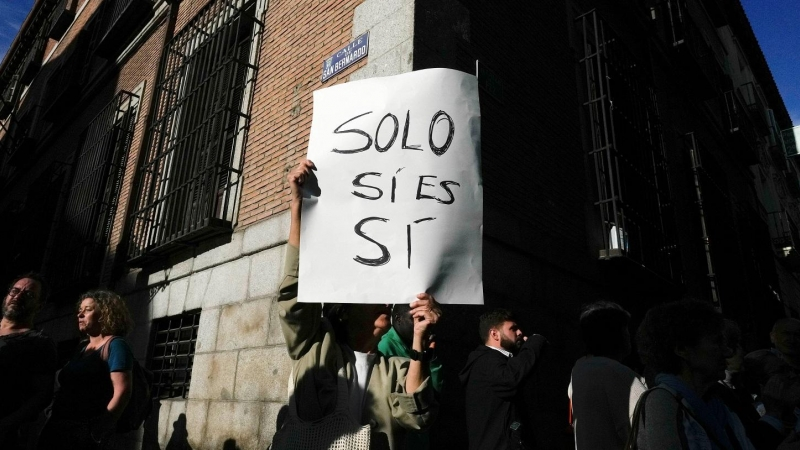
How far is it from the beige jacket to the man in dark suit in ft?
2.51

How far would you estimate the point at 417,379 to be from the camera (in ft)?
6.49

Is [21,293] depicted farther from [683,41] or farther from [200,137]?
[683,41]

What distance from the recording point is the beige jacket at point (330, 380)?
195 cm

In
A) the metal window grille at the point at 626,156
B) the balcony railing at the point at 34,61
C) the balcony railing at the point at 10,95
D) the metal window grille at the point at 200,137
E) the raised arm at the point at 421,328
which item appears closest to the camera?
the raised arm at the point at 421,328

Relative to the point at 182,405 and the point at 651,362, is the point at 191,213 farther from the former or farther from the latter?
the point at 651,362

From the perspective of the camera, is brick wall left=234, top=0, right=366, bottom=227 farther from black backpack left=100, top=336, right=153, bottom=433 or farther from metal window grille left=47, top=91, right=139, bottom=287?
metal window grille left=47, top=91, right=139, bottom=287

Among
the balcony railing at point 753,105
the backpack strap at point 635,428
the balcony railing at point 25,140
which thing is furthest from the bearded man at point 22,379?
the balcony railing at point 753,105

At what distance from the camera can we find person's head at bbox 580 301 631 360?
8.69 ft

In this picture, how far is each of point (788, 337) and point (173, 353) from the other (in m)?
5.61

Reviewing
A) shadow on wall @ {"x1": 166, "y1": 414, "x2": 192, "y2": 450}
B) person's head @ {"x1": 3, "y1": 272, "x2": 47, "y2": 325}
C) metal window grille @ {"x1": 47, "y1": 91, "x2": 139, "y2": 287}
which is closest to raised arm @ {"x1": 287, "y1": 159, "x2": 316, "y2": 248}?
person's head @ {"x1": 3, "y1": 272, "x2": 47, "y2": 325}

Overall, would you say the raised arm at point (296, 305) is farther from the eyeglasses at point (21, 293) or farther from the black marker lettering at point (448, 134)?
the eyeglasses at point (21, 293)

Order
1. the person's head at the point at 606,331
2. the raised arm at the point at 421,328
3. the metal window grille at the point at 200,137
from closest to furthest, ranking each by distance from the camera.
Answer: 1. the raised arm at the point at 421,328
2. the person's head at the point at 606,331
3. the metal window grille at the point at 200,137

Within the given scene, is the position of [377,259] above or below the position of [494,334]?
above

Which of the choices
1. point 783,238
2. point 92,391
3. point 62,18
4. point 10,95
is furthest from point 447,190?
point 10,95
